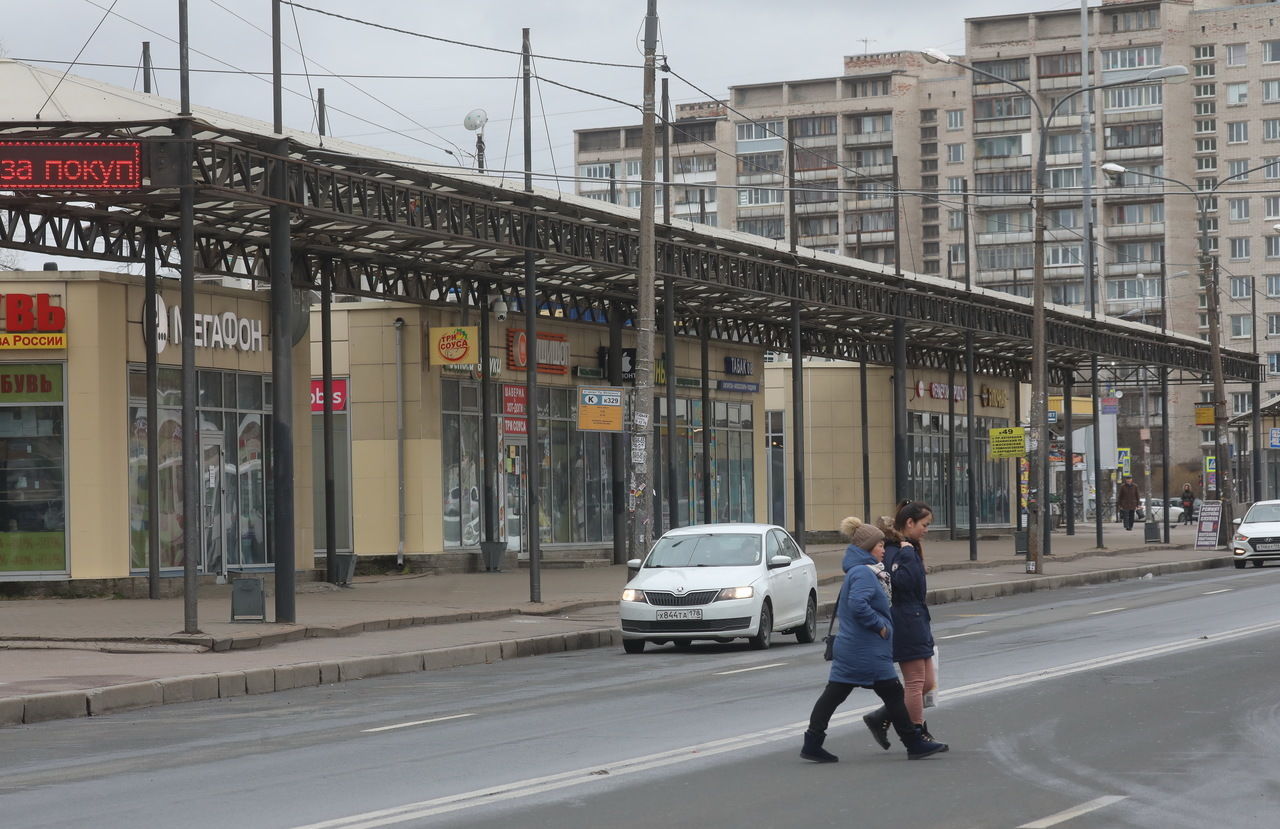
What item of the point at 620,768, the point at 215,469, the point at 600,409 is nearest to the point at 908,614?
the point at 620,768

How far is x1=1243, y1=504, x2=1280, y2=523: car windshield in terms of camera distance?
44031 mm

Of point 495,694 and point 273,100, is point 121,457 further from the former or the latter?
point 495,694

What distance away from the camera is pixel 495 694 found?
54.9 ft

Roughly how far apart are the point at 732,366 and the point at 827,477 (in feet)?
38.8

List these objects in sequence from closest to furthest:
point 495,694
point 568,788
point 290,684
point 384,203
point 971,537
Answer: point 568,788 < point 495,694 < point 290,684 < point 384,203 < point 971,537

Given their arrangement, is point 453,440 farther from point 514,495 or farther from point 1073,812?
point 1073,812

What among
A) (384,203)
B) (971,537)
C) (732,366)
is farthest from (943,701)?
(732,366)

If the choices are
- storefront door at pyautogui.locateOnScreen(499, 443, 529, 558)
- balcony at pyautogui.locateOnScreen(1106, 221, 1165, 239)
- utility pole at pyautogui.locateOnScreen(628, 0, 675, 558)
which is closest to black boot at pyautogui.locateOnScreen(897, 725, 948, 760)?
utility pole at pyautogui.locateOnScreen(628, 0, 675, 558)

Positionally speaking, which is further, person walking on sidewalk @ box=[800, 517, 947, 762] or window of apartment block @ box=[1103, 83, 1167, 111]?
window of apartment block @ box=[1103, 83, 1167, 111]

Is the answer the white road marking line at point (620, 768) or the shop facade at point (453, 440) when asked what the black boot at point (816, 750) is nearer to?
the white road marking line at point (620, 768)

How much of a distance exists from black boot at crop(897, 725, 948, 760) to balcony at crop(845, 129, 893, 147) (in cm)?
11945

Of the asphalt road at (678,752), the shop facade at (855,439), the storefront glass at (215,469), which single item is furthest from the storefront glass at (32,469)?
the shop facade at (855,439)

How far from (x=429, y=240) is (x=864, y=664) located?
18.7 m

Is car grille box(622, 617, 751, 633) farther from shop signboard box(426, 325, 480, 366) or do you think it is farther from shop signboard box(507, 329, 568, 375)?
shop signboard box(507, 329, 568, 375)
